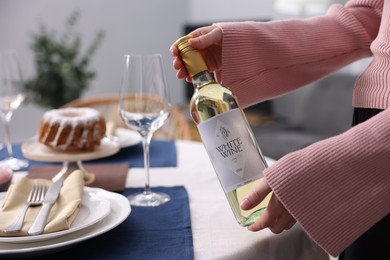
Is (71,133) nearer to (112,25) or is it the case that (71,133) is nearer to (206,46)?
(206,46)

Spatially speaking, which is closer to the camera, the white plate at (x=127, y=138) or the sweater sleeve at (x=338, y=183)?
the sweater sleeve at (x=338, y=183)

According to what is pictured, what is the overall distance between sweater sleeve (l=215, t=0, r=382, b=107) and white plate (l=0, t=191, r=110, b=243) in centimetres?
28

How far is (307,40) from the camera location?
0.94 metres

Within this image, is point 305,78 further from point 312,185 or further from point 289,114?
point 289,114

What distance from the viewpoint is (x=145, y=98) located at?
0.90 metres

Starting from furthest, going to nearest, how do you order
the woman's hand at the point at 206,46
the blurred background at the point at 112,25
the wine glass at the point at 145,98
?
the blurred background at the point at 112,25 → the wine glass at the point at 145,98 → the woman's hand at the point at 206,46

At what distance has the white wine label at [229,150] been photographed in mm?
686

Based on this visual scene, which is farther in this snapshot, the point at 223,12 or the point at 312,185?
the point at 223,12

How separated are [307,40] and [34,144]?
2.26 ft

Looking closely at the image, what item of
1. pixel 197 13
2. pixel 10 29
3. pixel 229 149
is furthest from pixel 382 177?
pixel 197 13

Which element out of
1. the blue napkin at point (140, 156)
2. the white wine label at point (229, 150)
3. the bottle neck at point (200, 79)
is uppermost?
the bottle neck at point (200, 79)

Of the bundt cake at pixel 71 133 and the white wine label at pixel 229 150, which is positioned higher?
the white wine label at pixel 229 150

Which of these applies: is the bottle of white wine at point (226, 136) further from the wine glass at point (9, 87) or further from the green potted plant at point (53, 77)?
the green potted plant at point (53, 77)

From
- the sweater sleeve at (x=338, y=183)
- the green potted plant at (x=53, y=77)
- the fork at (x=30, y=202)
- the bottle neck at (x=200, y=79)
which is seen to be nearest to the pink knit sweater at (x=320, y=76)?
the sweater sleeve at (x=338, y=183)
